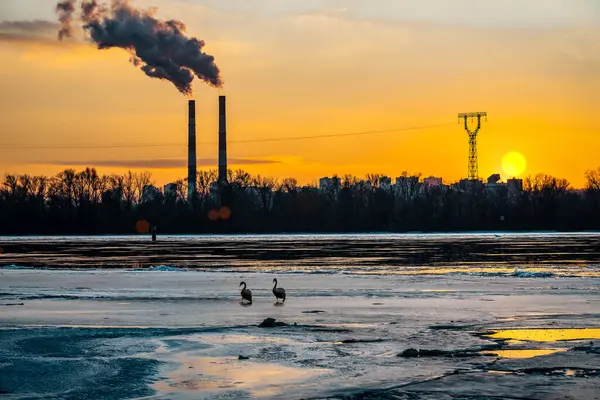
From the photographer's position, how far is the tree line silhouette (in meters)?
146

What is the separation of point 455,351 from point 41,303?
42.0 ft

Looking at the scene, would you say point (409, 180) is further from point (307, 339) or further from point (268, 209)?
point (307, 339)

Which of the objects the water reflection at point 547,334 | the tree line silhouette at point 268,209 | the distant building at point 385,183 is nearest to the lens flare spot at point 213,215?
the tree line silhouette at point 268,209

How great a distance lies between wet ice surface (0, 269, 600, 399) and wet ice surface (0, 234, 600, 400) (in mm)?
31

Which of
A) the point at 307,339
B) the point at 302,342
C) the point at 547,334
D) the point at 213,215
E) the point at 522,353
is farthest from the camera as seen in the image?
the point at 213,215

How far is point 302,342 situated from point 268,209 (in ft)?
473

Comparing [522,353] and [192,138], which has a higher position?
[192,138]

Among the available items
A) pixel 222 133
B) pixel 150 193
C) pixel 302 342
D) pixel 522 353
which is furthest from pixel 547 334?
pixel 150 193

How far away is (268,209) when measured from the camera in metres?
161

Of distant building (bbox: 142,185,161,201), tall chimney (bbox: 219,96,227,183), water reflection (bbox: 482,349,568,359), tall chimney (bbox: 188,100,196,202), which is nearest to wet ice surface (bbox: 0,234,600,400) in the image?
water reflection (bbox: 482,349,568,359)

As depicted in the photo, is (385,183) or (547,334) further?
(385,183)

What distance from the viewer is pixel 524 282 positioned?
1233 inches

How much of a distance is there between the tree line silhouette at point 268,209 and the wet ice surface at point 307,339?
115 meters

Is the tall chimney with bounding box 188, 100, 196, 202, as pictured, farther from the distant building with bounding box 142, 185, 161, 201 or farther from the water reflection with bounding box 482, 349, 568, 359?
the water reflection with bounding box 482, 349, 568, 359
